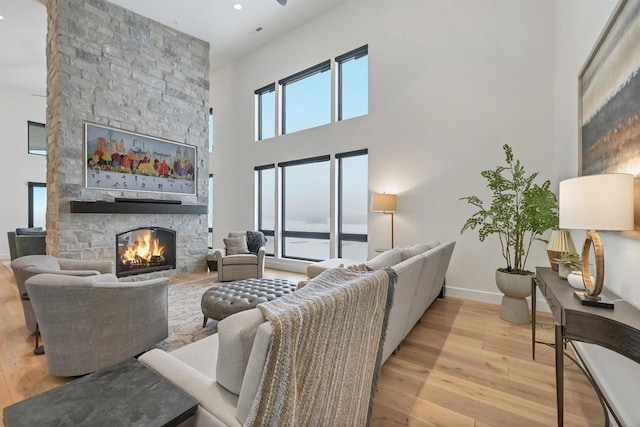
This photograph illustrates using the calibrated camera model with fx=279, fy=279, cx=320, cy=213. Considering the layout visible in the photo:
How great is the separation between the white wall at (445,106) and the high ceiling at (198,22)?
50 cm

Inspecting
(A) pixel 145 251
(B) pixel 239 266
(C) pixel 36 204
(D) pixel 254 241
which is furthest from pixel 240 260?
(C) pixel 36 204

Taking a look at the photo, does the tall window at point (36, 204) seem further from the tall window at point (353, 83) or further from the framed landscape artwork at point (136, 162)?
the tall window at point (353, 83)

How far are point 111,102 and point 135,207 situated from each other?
1725mm

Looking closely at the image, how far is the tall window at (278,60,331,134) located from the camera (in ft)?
18.0

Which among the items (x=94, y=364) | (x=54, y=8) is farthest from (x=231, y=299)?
(x=54, y=8)

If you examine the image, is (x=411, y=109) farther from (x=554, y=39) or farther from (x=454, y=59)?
(x=554, y=39)

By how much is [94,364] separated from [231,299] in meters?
1.01

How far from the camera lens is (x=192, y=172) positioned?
554cm

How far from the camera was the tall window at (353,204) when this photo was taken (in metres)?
5.00

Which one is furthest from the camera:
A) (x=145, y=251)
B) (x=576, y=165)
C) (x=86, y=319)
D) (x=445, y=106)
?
(x=145, y=251)

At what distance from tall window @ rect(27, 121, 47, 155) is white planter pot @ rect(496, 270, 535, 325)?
10820 millimetres

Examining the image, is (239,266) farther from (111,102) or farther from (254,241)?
(111,102)

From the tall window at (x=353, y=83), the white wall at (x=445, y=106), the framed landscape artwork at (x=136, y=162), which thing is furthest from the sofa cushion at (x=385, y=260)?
the framed landscape artwork at (x=136, y=162)

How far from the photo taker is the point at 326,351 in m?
1.06
